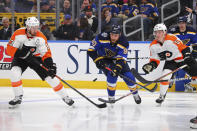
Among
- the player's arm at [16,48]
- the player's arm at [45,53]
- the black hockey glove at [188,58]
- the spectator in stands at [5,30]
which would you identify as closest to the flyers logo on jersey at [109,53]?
the player's arm at [45,53]

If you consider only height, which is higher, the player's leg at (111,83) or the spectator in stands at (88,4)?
the spectator in stands at (88,4)

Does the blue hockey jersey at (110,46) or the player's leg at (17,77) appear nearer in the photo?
the player's leg at (17,77)

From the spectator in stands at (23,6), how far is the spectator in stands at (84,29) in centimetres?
119

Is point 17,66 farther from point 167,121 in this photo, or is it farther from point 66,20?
point 66,20

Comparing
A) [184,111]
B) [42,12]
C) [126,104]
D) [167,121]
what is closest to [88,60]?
[42,12]

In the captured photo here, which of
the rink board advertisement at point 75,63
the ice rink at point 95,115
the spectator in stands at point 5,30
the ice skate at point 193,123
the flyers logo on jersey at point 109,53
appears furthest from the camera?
the spectator in stands at point 5,30

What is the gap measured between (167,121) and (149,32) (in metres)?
3.95

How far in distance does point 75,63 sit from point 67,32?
2.14 feet

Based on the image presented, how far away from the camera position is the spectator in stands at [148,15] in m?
8.65

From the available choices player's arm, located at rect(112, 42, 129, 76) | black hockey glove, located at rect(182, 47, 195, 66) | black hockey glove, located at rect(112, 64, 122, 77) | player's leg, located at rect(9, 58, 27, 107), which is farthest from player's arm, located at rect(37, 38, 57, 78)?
black hockey glove, located at rect(182, 47, 195, 66)

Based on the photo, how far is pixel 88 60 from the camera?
855 cm

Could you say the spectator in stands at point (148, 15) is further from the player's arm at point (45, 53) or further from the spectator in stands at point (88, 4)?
the player's arm at point (45, 53)

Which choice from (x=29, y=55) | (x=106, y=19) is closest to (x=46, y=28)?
(x=106, y=19)

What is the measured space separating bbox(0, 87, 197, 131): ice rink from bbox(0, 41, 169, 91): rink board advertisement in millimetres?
1242
